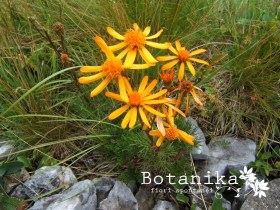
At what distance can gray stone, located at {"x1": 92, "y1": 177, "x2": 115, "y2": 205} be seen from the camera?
1538 millimetres

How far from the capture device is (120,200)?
1.47 meters

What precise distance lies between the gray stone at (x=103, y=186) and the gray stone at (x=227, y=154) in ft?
1.32

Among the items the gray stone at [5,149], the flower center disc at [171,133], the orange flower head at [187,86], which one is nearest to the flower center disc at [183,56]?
the orange flower head at [187,86]

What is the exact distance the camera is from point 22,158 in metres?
1.65

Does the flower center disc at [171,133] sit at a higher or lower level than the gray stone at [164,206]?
higher

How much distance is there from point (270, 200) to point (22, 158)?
1066 millimetres

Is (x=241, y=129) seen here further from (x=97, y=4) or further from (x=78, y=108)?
(x=97, y=4)

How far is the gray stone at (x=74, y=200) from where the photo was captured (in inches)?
55.8

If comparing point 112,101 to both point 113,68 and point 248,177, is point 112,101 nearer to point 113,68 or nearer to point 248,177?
point 113,68

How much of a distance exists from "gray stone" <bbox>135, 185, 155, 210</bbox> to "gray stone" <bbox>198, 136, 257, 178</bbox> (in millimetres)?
257

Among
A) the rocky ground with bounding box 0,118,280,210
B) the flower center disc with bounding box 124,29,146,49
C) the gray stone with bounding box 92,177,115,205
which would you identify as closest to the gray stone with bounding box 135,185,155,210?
the rocky ground with bounding box 0,118,280,210

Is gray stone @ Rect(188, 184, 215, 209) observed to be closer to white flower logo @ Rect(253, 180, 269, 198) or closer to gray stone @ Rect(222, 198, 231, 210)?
gray stone @ Rect(222, 198, 231, 210)

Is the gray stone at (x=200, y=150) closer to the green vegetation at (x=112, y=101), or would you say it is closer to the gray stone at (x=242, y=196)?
the green vegetation at (x=112, y=101)

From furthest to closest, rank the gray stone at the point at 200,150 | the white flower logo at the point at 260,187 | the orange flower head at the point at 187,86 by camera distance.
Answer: the gray stone at the point at 200,150, the white flower logo at the point at 260,187, the orange flower head at the point at 187,86
